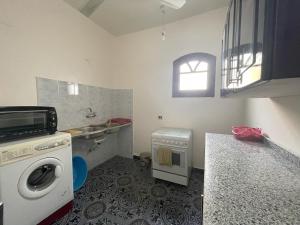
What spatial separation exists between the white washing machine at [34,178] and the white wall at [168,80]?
1613 millimetres

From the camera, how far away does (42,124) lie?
1.40 m

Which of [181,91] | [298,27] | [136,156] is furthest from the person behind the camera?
[136,156]

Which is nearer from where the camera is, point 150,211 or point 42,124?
point 42,124

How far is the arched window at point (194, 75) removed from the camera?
2.21 m

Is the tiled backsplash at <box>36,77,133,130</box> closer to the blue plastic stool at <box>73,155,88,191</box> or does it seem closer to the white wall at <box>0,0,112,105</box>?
the white wall at <box>0,0,112,105</box>

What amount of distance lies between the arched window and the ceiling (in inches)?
26.5

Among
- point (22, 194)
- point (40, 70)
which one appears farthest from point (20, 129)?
point (40, 70)

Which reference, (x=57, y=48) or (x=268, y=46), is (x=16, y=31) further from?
(x=268, y=46)

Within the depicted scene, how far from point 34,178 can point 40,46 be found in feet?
5.16

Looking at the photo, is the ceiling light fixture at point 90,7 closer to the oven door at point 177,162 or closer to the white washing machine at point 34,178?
the white washing machine at point 34,178

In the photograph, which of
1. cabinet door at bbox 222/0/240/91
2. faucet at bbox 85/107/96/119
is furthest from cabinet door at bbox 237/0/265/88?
faucet at bbox 85/107/96/119

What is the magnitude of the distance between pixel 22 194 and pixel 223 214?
1.52 m

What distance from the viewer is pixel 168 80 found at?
8.23 feet

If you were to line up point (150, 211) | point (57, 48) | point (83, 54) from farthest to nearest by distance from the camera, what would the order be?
point (83, 54) → point (57, 48) → point (150, 211)
